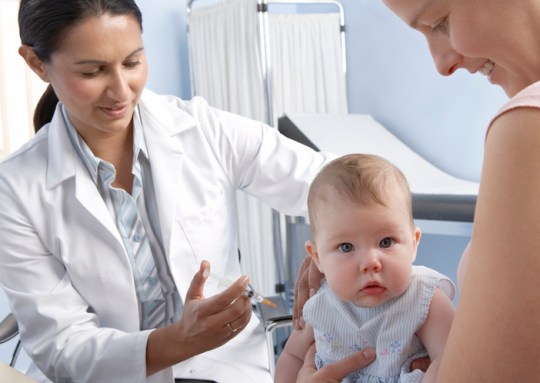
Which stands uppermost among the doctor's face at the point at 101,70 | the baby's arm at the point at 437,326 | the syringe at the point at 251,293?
the doctor's face at the point at 101,70

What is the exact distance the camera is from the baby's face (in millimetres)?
1131

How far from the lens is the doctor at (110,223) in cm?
150

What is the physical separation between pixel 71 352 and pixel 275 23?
112 inches

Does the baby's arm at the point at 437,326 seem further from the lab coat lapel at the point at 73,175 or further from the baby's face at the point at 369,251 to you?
the lab coat lapel at the point at 73,175

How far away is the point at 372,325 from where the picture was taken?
1.16 meters

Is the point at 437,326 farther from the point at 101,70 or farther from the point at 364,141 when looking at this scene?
the point at 364,141

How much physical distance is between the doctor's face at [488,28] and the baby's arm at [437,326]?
0.40 meters

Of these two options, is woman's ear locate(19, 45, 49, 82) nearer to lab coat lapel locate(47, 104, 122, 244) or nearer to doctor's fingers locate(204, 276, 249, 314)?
lab coat lapel locate(47, 104, 122, 244)

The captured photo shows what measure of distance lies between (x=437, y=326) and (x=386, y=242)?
16 centimetres

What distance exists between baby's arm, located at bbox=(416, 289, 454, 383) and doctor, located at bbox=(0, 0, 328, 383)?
16.3 inches

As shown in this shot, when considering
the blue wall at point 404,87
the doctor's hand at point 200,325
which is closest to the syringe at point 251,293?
the doctor's hand at point 200,325

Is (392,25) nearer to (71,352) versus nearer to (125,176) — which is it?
(125,176)

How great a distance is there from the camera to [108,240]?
1617 mm

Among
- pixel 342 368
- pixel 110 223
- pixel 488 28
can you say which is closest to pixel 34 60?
pixel 110 223
